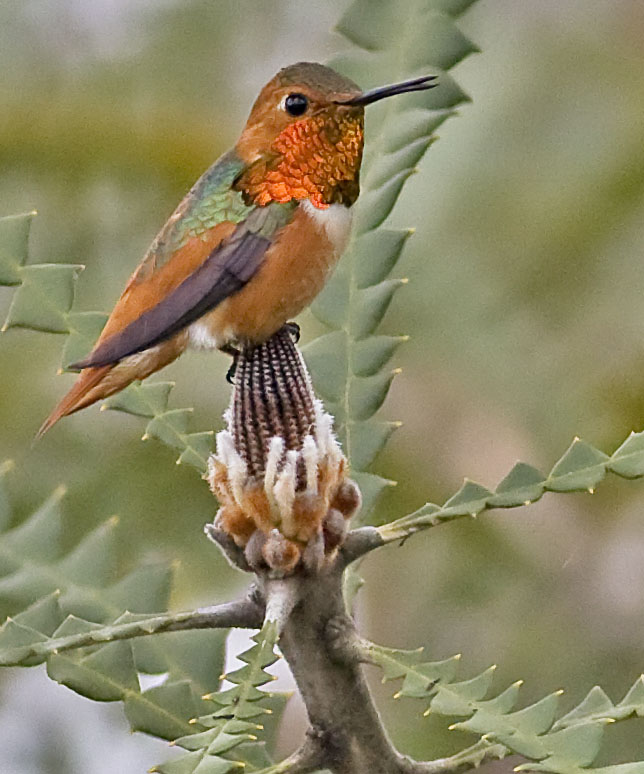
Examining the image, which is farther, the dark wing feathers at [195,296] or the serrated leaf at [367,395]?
the serrated leaf at [367,395]

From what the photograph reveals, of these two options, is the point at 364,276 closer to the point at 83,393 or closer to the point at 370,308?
the point at 370,308

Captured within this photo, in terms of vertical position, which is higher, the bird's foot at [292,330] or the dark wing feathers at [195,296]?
the dark wing feathers at [195,296]

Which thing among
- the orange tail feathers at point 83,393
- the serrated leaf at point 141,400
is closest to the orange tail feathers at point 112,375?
the orange tail feathers at point 83,393

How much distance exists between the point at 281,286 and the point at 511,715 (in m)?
0.22

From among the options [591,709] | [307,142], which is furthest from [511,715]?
[307,142]

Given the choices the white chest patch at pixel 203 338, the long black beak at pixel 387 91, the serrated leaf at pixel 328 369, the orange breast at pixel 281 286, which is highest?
the long black beak at pixel 387 91

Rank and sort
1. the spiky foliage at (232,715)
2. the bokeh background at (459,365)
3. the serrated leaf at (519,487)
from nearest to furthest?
the spiky foliage at (232,715) → the serrated leaf at (519,487) → the bokeh background at (459,365)

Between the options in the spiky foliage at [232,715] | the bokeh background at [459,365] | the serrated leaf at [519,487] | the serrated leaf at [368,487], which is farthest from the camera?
the bokeh background at [459,365]

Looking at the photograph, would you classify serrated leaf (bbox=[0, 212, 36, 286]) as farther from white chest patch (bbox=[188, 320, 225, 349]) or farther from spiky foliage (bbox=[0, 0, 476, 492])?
white chest patch (bbox=[188, 320, 225, 349])

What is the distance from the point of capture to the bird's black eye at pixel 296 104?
0.58 metres

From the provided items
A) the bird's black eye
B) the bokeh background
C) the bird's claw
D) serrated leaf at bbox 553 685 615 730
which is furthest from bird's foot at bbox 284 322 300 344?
the bokeh background

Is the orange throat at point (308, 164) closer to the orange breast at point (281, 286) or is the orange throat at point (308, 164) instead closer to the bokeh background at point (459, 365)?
the orange breast at point (281, 286)

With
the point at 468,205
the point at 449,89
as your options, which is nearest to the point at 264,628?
the point at 449,89

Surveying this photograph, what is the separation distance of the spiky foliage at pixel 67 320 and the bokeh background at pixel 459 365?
43cm
